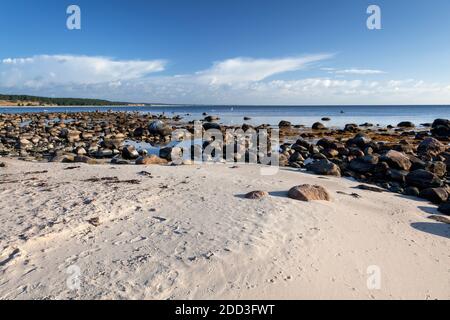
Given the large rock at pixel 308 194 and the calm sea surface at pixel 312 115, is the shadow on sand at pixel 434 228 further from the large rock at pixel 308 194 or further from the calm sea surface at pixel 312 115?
the calm sea surface at pixel 312 115

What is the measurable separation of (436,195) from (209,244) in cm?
749

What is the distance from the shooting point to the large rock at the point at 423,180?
10852 millimetres

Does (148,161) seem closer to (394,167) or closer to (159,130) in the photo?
(394,167)

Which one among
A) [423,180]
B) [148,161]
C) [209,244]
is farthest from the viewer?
[148,161]

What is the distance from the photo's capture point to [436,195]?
935 centimetres

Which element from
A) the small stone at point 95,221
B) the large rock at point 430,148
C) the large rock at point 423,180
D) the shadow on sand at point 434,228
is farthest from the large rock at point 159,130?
the shadow on sand at point 434,228

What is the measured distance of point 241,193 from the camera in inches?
336

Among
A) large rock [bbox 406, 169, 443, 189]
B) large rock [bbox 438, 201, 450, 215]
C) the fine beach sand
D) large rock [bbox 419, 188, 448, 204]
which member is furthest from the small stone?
large rock [bbox 406, 169, 443, 189]

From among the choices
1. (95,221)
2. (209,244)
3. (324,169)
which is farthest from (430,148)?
(95,221)

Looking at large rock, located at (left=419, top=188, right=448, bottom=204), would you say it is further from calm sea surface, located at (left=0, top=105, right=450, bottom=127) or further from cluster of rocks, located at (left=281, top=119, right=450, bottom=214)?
calm sea surface, located at (left=0, top=105, right=450, bottom=127)

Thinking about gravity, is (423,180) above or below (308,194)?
below

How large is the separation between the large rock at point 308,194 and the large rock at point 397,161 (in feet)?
22.1

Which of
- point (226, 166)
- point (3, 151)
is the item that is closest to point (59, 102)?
point (3, 151)
